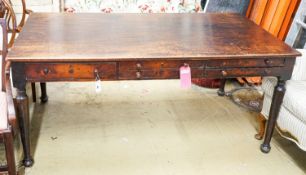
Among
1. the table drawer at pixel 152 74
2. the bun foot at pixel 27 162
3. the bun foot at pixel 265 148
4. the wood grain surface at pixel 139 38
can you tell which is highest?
the wood grain surface at pixel 139 38

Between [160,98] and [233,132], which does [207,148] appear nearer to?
[233,132]

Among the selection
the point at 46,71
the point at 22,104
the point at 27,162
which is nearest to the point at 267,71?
the point at 46,71

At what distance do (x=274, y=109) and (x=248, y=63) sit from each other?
1.30 ft

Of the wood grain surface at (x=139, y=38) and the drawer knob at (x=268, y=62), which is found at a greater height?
the wood grain surface at (x=139, y=38)

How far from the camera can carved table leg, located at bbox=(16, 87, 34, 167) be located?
1635mm

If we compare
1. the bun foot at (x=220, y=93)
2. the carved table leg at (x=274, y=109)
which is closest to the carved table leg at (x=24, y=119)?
the carved table leg at (x=274, y=109)

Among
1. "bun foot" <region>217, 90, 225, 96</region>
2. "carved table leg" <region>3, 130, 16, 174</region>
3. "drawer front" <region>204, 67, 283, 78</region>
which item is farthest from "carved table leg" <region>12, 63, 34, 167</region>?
"bun foot" <region>217, 90, 225, 96</region>

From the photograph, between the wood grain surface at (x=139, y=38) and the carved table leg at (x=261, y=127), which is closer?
the wood grain surface at (x=139, y=38)

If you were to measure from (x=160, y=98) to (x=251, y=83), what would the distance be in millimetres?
854

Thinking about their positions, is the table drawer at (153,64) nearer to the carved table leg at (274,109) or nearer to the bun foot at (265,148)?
the carved table leg at (274,109)

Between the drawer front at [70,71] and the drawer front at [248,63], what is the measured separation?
52 cm

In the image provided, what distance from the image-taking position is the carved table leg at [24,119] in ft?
5.36

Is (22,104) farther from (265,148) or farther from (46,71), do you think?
(265,148)

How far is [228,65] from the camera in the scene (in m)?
1.77
